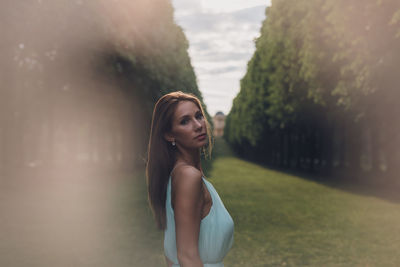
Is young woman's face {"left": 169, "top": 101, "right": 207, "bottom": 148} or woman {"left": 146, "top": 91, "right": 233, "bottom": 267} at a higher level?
young woman's face {"left": 169, "top": 101, "right": 207, "bottom": 148}

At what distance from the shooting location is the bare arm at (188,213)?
2156mm

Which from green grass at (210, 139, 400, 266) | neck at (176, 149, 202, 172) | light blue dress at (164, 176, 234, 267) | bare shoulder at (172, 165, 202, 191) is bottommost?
green grass at (210, 139, 400, 266)

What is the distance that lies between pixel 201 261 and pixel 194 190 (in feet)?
1.24

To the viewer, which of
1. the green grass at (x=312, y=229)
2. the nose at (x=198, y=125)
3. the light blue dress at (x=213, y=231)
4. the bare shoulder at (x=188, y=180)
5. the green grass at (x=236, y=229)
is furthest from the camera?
the green grass at (x=312, y=229)

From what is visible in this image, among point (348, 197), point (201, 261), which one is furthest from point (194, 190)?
point (348, 197)

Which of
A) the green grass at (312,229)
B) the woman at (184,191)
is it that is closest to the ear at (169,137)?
the woman at (184,191)

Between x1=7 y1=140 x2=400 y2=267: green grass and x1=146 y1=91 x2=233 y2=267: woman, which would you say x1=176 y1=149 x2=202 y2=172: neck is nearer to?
x1=146 y1=91 x2=233 y2=267: woman

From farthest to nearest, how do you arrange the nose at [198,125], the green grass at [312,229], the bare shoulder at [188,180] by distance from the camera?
the green grass at [312,229] < the nose at [198,125] < the bare shoulder at [188,180]

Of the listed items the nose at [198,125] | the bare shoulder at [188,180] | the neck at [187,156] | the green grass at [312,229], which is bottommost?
the green grass at [312,229]

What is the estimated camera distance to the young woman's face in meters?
2.47

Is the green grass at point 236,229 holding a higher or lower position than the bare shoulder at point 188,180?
lower

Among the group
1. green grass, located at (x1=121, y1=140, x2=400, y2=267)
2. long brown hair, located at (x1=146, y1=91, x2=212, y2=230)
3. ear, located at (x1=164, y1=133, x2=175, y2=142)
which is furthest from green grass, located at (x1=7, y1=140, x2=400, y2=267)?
ear, located at (x1=164, y1=133, x2=175, y2=142)

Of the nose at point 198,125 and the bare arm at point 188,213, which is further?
the nose at point 198,125

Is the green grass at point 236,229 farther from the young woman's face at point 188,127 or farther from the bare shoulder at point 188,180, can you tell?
the bare shoulder at point 188,180
